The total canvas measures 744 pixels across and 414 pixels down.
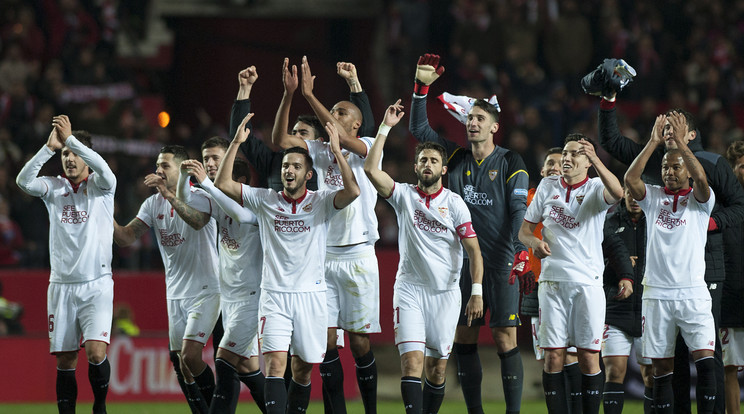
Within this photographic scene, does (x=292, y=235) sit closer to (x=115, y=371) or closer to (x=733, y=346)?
(x=733, y=346)

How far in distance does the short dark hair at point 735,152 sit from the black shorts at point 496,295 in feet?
7.82

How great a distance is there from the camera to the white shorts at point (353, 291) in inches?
345

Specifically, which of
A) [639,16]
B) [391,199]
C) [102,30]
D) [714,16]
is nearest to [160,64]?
[102,30]

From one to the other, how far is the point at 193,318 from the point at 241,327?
65 cm

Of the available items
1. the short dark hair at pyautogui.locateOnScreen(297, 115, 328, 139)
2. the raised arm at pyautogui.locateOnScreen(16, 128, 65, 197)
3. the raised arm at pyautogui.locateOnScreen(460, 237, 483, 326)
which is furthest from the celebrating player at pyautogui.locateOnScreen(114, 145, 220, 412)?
the raised arm at pyautogui.locateOnScreen(460, 237, 483, 326)

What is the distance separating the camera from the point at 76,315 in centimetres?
898

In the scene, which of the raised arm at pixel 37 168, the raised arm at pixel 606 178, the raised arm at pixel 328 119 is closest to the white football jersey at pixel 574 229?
the raised arm at pixel 606 178

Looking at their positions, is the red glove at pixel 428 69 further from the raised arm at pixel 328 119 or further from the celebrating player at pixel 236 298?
the celebrating player at pixel 236 298

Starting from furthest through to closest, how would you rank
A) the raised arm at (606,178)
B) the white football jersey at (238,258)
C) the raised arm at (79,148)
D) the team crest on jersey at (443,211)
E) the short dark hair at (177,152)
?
the short dark hair at (177,152) → the raised arm at (79,148) → the white football jersey at (238,258) → the team crest on jersey at (443,211) → the raised arm at (606,178)

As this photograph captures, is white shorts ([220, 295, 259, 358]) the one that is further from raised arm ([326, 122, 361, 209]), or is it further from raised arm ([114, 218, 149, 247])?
raised arm ([114, 218, 149, 247])

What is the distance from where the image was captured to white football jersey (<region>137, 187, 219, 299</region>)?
9.09 metres

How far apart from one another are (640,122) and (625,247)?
707cm

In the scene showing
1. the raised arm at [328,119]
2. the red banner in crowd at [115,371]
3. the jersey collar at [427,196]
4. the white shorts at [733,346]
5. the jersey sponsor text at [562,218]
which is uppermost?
the raised arm at [328,119]

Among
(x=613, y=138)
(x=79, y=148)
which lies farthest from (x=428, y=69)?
(x=79, y=148)
